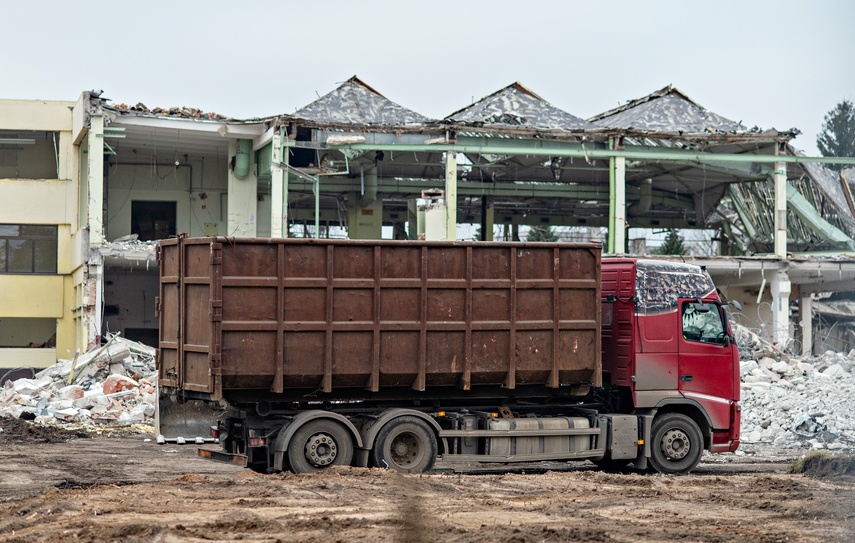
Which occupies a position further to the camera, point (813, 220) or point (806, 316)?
point (806, 316)

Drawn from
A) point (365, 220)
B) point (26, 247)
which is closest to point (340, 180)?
point (365, 220)

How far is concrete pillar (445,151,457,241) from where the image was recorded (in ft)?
97.2

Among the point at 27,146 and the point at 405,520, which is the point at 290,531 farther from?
the point at 27,146

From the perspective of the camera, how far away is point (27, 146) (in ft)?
108

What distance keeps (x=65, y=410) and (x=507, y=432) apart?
12444mm

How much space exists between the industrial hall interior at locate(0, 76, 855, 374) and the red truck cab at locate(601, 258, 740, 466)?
47.0ft

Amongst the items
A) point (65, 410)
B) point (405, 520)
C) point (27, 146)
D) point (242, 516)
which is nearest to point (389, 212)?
point (27, 146)

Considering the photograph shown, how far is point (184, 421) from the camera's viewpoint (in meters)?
14.4

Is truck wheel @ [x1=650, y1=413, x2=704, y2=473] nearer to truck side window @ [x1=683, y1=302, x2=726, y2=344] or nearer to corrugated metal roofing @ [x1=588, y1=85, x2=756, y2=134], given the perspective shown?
truck side window @ [x1=683, y1=302, x2=726, y2=344]

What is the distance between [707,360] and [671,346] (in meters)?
0.67

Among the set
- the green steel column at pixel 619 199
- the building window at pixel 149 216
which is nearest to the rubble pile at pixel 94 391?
the building window at pixel 149 216

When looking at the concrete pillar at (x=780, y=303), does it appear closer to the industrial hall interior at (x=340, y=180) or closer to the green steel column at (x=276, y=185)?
the industrial hall interior at (x=340, y=180)

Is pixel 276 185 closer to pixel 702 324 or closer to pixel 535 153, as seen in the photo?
pixel 535 153

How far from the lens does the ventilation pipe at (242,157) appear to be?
31.2 meters
